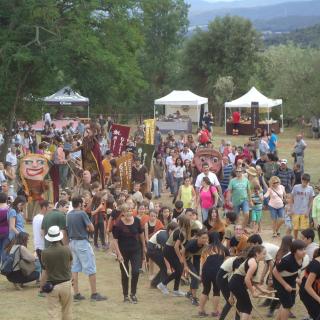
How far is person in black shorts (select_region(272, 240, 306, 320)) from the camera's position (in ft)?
32.2

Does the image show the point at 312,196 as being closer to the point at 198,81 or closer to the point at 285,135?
the point at 285,135

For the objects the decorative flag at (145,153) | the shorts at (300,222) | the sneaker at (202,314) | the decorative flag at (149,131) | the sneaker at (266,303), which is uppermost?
the decorative flag at (149,131)

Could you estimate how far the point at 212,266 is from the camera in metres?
10.7

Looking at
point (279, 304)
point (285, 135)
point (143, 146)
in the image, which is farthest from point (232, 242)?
point (285, 135)

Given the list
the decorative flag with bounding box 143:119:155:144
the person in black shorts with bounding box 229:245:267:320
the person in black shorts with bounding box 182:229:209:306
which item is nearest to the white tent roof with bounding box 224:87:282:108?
the decorative flag with bounding box 143:119:155:144

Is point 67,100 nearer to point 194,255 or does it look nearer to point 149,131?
point 149,131

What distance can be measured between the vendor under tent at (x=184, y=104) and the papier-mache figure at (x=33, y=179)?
2396 centimetres

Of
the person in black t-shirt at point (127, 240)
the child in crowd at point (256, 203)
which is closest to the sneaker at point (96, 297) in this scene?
the person in black t-shirt at point (127, 240)

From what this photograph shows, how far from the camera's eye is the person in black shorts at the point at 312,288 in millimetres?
9211

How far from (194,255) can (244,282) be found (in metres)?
2.22

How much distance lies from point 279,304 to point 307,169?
1899 centimetres

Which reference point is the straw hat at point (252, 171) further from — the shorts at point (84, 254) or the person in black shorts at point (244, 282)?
the person in black shorts at point (244, 282)

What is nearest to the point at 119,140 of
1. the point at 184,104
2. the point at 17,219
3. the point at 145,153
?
the point at 145,153

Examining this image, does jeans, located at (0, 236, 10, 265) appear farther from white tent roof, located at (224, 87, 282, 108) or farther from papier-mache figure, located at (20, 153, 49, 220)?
white tent roof, located at (224, 87, 282, 108)
